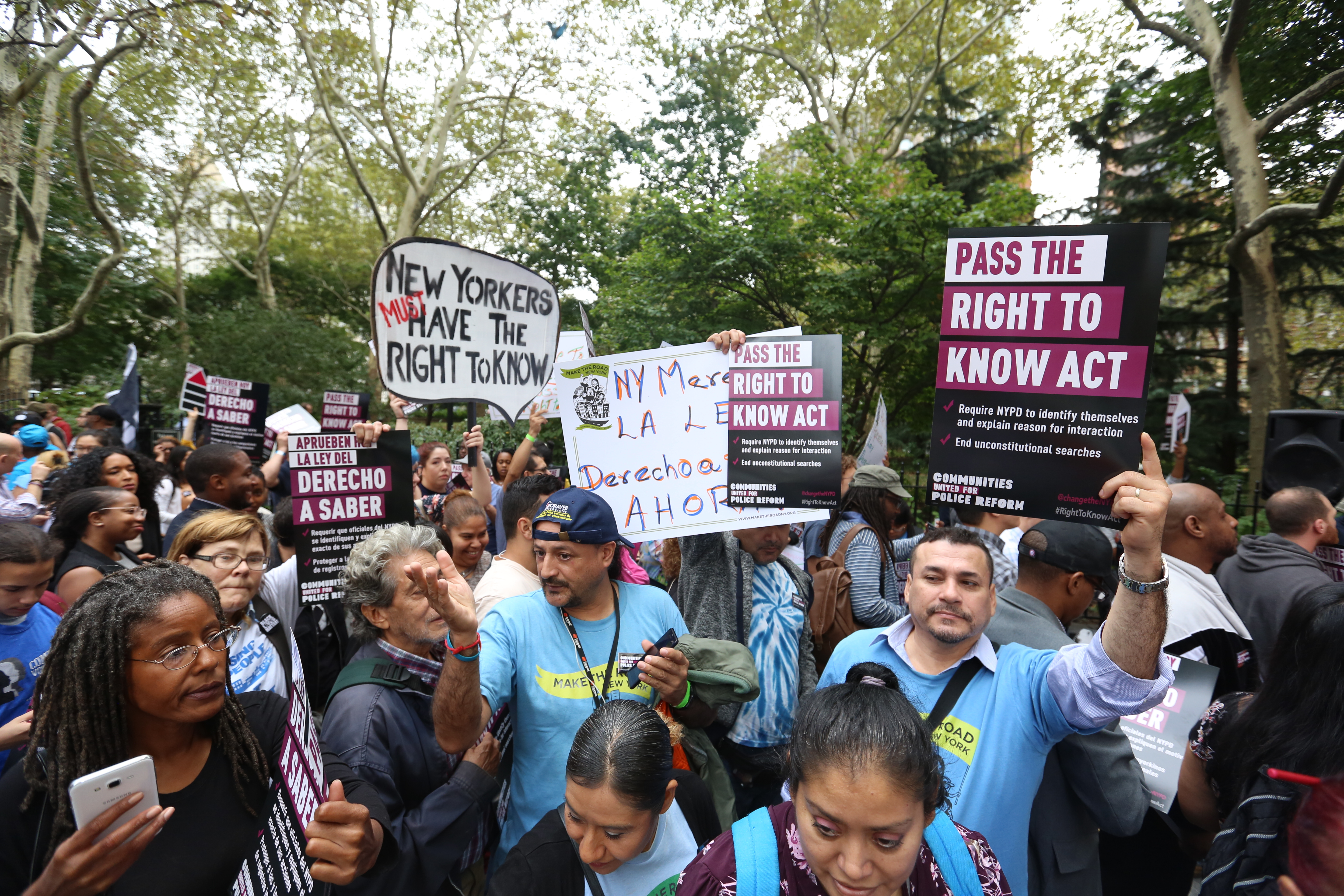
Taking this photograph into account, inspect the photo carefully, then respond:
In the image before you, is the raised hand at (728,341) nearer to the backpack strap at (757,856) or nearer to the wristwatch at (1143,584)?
the wristwatch at (1143,584)

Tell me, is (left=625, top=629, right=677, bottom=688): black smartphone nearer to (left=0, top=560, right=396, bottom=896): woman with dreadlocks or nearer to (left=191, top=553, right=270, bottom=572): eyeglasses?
(left=0, top=560, right=396, bottom=896): woman with dreadlocks

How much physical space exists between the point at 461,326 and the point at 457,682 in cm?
285

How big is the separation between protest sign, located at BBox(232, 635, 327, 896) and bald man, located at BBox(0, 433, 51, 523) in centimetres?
463

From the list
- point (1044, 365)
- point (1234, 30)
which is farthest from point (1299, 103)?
point (1044, 365)

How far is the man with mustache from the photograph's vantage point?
10.9 feet

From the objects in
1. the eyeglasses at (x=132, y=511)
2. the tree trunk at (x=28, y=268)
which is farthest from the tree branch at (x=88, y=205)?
the eyeglasses at (x=132, y=511)

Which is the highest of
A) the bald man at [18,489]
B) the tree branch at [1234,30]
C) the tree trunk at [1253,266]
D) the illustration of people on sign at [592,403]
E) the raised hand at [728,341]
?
the tree branch at [1234,30]

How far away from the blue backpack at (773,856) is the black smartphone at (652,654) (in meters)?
0.88

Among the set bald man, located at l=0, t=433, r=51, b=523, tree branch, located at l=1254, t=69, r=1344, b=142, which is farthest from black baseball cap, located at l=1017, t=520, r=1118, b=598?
tree branch, located at l=1254, t=69, r=1344, b=142

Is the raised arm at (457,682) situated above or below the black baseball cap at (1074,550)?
below

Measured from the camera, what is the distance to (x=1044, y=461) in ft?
8.05

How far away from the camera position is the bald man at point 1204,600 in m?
3.12

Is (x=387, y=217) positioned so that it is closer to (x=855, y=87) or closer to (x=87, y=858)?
(x=855, y=87)

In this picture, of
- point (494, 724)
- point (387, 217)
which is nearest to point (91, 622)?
point (494, 724)
